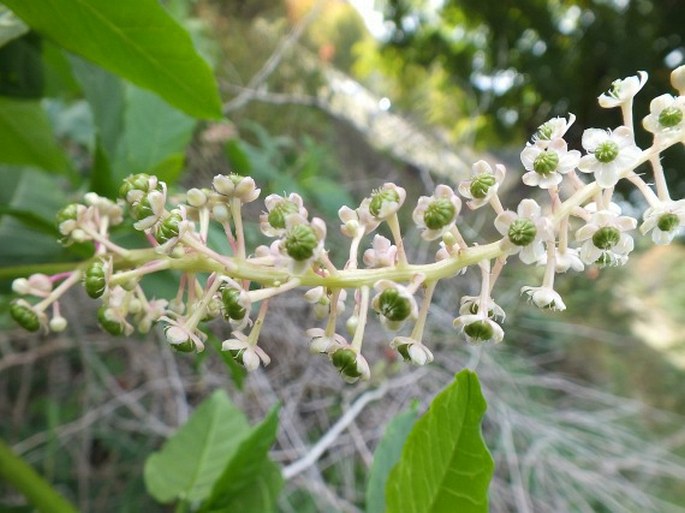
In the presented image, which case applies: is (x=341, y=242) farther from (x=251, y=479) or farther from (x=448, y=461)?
(x=448, y=461)

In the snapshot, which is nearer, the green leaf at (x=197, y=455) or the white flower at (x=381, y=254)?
the white flower at (x=381, y=254)

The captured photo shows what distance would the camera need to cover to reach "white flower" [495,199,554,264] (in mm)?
457

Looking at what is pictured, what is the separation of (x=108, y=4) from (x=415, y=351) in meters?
0.41

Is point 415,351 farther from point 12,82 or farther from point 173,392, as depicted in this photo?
point 173,392

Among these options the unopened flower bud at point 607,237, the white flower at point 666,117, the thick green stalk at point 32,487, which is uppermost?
the white flower at point 666,117

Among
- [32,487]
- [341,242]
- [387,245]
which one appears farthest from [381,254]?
[341,242]

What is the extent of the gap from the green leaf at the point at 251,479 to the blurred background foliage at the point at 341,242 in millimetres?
235

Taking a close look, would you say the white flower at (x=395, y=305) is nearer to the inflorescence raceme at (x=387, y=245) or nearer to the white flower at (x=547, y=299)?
the inflorescence raceme at (x=387, y=245)

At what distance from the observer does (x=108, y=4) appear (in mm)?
572

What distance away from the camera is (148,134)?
1034 mm

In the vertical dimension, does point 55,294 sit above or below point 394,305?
below

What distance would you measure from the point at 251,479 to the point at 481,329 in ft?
1.16

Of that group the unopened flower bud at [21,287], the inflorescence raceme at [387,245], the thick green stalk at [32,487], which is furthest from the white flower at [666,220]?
the thick green stalk at [32,487]

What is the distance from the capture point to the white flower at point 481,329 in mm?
468
